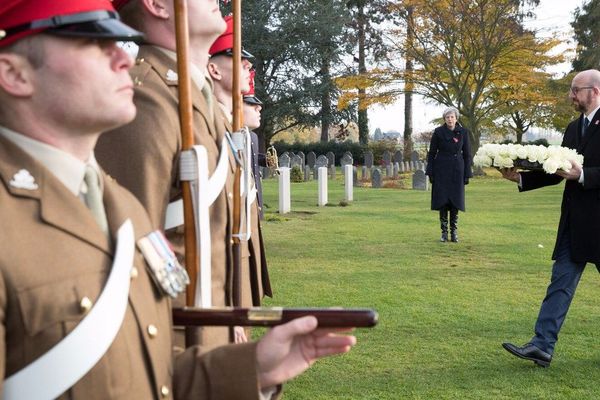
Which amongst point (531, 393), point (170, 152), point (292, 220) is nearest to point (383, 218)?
point (292, 220)

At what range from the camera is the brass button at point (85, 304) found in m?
1.59

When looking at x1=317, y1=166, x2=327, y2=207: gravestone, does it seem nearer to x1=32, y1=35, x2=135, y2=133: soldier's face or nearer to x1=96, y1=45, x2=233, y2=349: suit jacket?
x1=96, y1=45, x2=233, y2=349: suit jacket

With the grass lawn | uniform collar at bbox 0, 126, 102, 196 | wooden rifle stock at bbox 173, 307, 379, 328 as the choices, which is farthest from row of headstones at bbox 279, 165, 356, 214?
uniform collar at bbox 0, 126, 102, 196

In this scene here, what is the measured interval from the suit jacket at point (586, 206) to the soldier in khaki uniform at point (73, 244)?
4.48 meters

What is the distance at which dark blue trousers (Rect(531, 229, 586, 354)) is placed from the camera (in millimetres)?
5785

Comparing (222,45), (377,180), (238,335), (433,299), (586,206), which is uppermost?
(222,45)

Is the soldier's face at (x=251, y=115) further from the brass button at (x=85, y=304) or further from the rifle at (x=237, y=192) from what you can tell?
the brass button at (x=85, y=304)

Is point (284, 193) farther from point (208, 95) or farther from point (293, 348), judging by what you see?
point (293, 348)

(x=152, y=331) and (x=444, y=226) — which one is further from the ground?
(x=152, y=331)

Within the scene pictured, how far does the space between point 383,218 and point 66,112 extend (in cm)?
1495

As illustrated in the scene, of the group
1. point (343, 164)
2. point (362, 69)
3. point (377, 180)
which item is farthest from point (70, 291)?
point (362, 69)

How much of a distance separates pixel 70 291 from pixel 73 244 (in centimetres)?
10

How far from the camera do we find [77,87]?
167 cm

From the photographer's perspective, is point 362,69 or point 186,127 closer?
point 186,127
